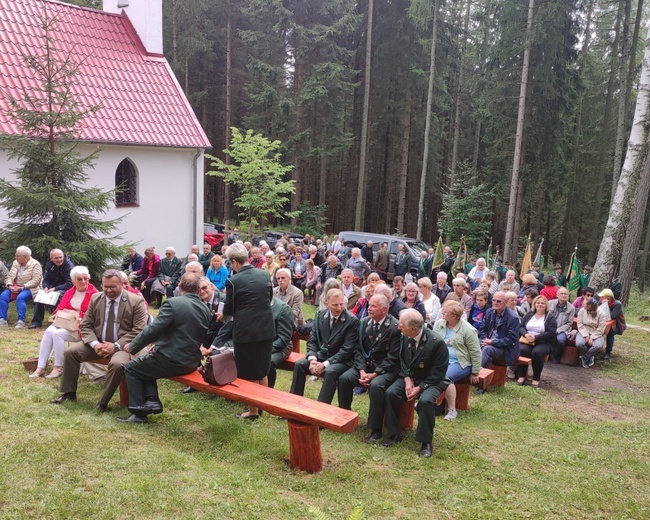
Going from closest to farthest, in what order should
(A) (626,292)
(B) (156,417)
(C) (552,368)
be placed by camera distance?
(B) (156,417) < (C) (552,368) < (A) (626,292)

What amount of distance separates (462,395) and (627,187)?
8.79m

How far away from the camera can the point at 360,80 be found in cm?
2848

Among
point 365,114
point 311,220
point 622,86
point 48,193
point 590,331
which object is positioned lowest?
point 590,331

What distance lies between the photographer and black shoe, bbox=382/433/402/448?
5.39 metres

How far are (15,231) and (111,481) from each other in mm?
8374

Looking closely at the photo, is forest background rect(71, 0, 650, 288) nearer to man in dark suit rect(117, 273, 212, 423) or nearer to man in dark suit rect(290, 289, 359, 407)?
man in dark suit rect(290, 289, 359, 407)

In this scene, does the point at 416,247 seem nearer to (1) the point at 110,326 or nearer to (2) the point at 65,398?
(1) the point at 110,326

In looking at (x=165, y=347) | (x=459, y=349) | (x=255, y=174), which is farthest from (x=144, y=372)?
(x=255, y=174)

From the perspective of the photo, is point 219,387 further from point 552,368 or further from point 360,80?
point 360,80

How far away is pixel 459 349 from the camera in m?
6.47

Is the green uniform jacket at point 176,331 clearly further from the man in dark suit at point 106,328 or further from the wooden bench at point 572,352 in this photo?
the wooden bench at point 572,352

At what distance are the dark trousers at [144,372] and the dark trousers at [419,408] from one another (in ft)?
7.09

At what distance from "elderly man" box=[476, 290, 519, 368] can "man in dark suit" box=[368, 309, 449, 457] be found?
2.31 meters

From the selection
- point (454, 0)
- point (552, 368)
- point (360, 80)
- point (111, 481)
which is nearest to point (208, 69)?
point (360, 80)
